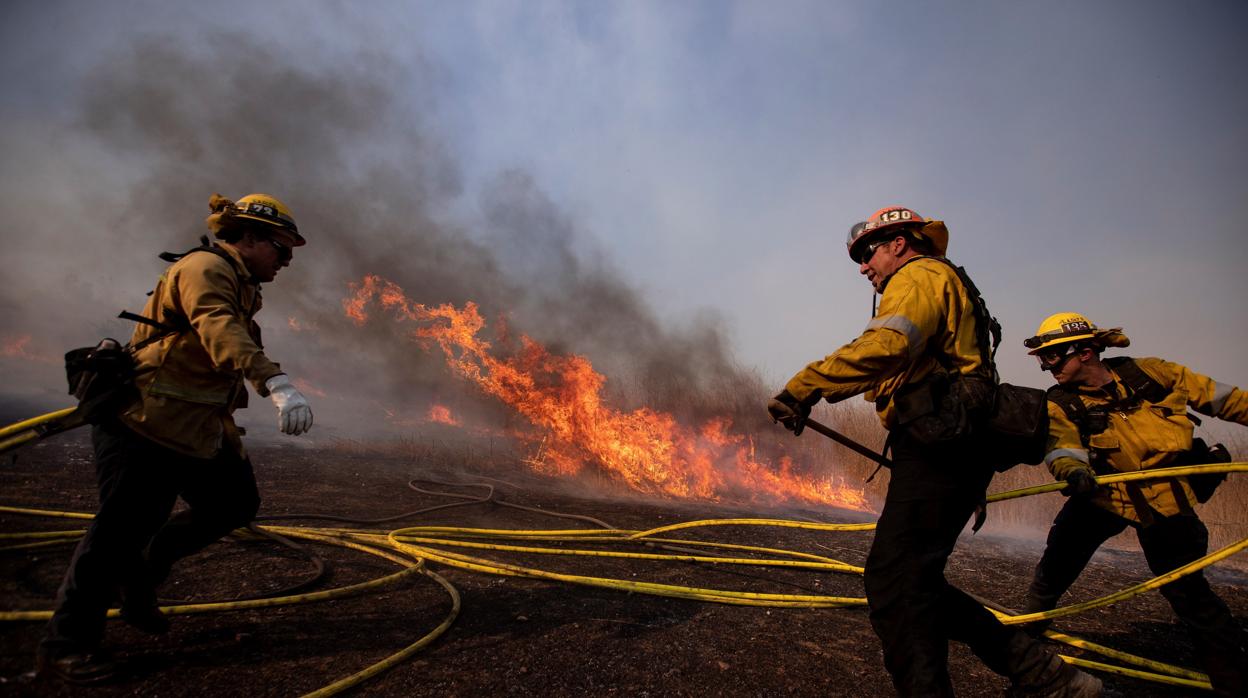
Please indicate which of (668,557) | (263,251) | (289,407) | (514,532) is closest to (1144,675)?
(668,557)

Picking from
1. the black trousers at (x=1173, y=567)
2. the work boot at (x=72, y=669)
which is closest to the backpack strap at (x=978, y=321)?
the black trousers at (x=1173, y=567)

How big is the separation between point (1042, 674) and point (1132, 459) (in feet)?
6.74

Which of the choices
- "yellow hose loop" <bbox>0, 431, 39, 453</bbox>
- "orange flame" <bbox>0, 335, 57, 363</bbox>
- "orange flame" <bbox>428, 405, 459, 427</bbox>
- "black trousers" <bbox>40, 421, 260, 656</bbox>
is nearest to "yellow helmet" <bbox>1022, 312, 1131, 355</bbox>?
"black trousers" <bbox>40, 421, 260, 656</bbox>

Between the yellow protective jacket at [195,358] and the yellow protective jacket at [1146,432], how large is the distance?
510 centimetres

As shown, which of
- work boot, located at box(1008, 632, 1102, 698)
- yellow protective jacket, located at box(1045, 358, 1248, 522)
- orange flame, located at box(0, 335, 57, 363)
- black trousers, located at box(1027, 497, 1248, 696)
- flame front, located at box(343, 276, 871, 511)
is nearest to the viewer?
work boot, located at box(1008, 632, 1102, 698)

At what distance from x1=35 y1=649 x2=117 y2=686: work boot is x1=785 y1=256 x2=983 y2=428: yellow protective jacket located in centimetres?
366

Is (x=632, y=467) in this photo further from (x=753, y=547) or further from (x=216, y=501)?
(x=216, y=501)

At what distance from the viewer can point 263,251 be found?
329cm

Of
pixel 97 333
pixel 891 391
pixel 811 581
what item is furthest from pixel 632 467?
pixel 97 333

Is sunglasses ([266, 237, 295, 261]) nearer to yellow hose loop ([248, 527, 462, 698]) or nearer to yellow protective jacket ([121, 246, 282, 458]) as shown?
yellow protective jacket ([121, 246, 282, 458])

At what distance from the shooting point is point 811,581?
5.12m

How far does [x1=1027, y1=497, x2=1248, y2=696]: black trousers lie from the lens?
3.10 m

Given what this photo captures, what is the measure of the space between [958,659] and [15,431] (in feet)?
19.1

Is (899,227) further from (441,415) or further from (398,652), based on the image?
(441,415)
